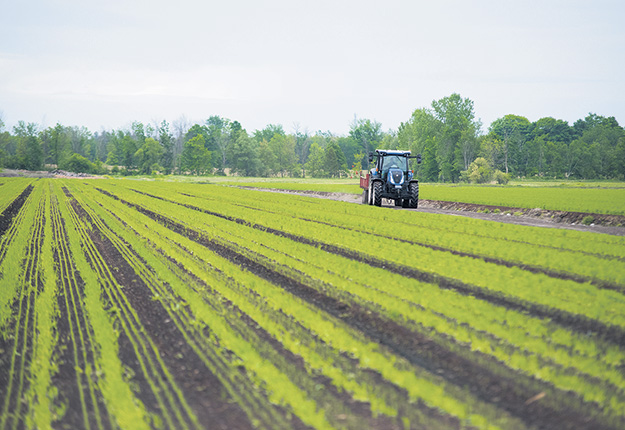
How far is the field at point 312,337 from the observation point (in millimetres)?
4379

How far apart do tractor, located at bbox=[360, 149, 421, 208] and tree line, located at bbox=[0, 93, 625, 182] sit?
48.6 meters

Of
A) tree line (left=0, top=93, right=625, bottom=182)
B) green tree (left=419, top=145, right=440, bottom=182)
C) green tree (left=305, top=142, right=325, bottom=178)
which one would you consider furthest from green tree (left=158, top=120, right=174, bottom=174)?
green tree (left=419, top=145, right=440, bottom=182)

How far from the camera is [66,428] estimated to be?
4152mm

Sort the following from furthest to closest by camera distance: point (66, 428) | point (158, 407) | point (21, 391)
→ point (21, 391), point (158, 407), point (66, 428)

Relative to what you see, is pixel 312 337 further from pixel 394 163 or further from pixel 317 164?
pixel 317 164

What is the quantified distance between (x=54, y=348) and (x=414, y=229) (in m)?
12.8

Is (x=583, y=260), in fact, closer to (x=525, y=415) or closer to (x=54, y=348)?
(x=525, y=415)

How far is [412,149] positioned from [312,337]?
90.3 meters

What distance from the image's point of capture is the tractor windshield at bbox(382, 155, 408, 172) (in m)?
25.9

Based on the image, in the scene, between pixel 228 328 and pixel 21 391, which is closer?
pixel 21 391

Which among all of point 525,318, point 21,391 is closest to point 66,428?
point 21,391

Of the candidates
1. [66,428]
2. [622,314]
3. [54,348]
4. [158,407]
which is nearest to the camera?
[66,428]

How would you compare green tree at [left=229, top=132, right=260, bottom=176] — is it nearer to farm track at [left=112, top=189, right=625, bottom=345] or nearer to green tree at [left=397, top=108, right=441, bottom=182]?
green tree at [left=397, top=108, right=441, bottom=182]

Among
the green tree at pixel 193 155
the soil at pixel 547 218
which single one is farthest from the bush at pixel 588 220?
the green tree at pixel 193 155
